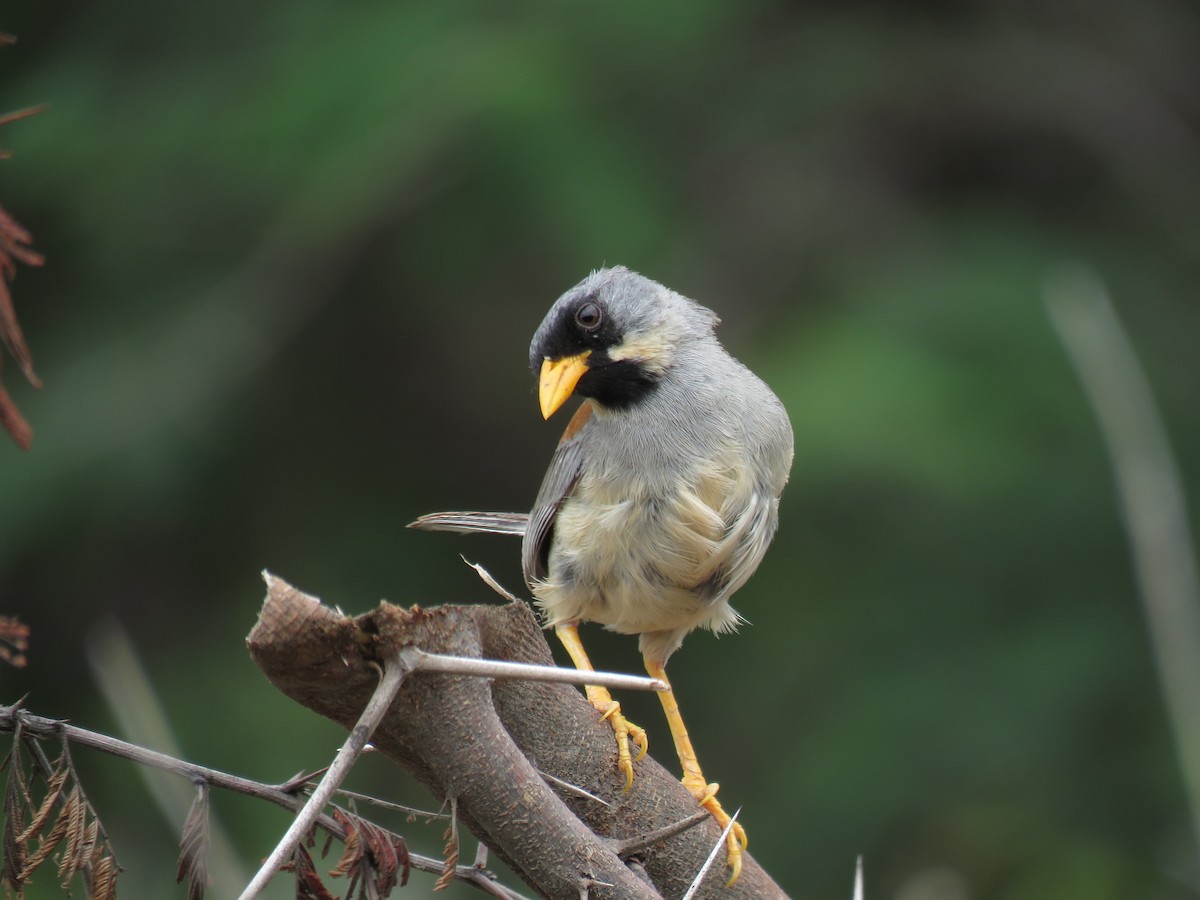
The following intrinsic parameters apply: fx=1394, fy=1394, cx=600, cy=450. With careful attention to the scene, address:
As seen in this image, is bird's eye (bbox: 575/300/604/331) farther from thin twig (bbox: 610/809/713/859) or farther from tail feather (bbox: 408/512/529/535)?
thin twig (bbox: 610/809/713/859)

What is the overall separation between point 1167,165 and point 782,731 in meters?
4.59

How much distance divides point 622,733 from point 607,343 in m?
1.23

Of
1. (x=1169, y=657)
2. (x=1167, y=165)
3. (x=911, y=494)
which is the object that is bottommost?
(x=911, y=494)

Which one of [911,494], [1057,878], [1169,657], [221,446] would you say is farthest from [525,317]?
[1169,657]

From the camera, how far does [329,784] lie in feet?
5.14

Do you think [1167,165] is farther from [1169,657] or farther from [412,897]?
[412,897]

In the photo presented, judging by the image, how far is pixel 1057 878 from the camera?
726cm

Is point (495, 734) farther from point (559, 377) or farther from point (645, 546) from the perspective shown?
point (559, 377)

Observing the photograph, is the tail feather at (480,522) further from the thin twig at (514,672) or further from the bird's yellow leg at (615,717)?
the thin twig at (514,672)

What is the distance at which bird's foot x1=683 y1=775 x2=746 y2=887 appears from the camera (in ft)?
8.14

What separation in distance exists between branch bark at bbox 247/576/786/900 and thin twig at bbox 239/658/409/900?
0.09 m

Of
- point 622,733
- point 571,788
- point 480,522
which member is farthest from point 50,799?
point 480,522

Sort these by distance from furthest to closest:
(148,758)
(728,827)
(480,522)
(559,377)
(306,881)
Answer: (480,522)
(559,377)
(728,827)
(306,881)
(148,758)

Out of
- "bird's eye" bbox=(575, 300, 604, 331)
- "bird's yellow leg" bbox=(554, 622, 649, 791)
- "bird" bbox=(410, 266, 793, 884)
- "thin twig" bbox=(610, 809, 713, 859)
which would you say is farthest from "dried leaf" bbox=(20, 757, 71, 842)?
"bird's eye" bbox=(575, 300, 604, 331)
